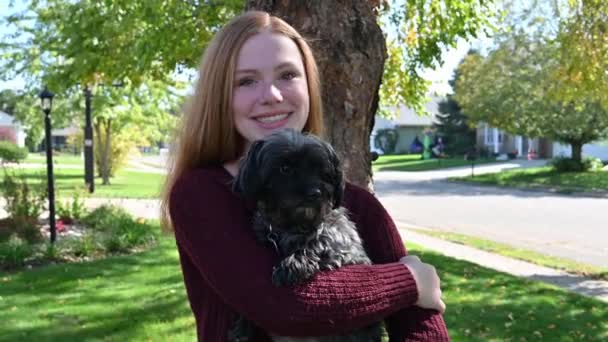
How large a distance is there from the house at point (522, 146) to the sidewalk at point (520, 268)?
38291 millimetres

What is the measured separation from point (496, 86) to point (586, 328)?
95.8 ft

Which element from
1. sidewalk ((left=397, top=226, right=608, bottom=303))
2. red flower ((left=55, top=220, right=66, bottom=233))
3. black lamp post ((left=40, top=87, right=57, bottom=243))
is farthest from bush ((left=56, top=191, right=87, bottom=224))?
sidewalk ((left=397, top=226, right=608, bottom=303))

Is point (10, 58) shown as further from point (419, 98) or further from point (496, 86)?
point (496, 86)

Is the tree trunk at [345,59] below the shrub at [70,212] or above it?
above

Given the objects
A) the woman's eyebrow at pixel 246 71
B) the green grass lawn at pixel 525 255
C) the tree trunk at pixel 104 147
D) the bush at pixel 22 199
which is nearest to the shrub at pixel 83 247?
the bush at pixel 22 199

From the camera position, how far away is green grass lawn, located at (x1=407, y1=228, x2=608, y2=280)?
10695 millimetres

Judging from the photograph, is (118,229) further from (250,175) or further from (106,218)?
(250,175)

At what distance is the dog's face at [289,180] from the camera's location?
1.89m

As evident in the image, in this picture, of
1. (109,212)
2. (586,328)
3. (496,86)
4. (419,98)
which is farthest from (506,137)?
(586,328)

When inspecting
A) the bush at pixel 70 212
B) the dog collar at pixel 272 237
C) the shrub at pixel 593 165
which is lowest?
the bush at pixel 70 212

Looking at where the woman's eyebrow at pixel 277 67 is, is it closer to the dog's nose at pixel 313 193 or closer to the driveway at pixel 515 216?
the dog's nose at pixel 313 193

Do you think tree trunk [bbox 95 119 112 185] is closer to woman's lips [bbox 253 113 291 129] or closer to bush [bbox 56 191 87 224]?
bush [bbox 56 191 87 224]

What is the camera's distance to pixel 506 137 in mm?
61844

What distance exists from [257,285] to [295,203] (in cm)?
27
